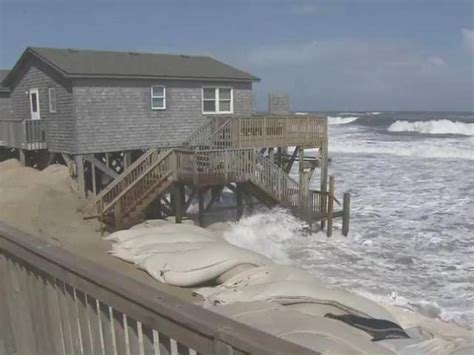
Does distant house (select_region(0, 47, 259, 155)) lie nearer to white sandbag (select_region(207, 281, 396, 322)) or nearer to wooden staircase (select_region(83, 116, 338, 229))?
wooden staircase (select_region(83, 116, 338, 229))

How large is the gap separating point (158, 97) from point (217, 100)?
2633 mm

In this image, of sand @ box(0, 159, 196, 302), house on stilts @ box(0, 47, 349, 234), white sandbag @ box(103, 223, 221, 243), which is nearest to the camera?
white sandbag @ box(103, 223, 221, 243)

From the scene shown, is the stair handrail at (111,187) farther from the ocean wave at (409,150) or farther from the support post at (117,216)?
the ocean wave at (409,150)

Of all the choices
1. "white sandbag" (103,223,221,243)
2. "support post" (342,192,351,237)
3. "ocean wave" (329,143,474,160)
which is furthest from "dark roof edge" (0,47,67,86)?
"ocean wave" (329,143,474,160)

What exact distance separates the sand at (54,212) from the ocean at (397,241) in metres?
4.95

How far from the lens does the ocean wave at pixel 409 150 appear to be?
4406cm

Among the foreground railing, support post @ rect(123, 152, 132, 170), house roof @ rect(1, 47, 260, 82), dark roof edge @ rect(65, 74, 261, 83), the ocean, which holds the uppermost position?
house roof @ rect(1, 47, 260, 82)

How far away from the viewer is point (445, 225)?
20.7 metres

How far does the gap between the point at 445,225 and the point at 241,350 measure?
2053 centimetres

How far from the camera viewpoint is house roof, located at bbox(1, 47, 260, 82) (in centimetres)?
1858

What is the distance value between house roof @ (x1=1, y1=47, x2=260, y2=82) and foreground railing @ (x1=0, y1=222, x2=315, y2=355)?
15.5m

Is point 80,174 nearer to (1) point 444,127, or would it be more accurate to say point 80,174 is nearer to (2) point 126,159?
(2) point 126,159

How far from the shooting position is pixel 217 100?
848 inches

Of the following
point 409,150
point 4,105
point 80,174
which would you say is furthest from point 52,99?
point 409,150
